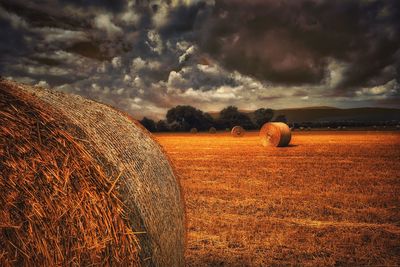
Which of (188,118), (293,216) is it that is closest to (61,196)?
(293,216)

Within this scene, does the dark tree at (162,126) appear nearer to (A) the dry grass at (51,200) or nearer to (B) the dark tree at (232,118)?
(B) the dark tree at (232,118)

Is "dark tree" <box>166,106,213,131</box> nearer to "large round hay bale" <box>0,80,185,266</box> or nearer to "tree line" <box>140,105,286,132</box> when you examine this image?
"tree line" <box>140,105,286,132</box>

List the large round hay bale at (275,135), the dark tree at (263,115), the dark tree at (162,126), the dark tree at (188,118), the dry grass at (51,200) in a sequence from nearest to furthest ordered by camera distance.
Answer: the dry grass at (51,200) → the large round hay bale at (275,135) → the dark tree at (162,126) → the dark tree at (188,118) → the dark tree at (263,115)

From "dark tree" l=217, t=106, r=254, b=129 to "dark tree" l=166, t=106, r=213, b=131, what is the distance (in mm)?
3175

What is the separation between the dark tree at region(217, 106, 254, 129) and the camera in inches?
2916

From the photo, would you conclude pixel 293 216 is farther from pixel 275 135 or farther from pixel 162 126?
pixel 162 126

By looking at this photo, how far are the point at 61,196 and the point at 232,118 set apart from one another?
74.2 meters

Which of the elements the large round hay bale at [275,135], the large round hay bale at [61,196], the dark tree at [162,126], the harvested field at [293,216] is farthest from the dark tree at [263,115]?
the large round hay bale at [61,196]

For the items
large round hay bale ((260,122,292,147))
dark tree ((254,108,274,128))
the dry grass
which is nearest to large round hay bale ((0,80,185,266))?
the dry grass

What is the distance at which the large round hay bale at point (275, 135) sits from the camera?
80.0 ft

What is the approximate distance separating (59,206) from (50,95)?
4.26 feet

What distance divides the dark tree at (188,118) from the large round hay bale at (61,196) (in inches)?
2717

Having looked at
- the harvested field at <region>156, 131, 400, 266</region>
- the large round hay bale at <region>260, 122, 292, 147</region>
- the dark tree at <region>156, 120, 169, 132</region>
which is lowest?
the harvested field at <region>156, 131, 400, 266</region>

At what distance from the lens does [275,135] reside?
81.3 feet
